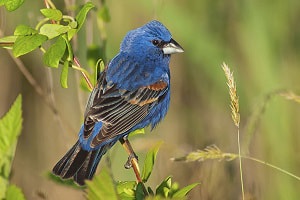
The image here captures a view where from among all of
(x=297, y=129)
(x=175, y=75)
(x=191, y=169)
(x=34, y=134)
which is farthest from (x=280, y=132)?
(x=34, y=134)

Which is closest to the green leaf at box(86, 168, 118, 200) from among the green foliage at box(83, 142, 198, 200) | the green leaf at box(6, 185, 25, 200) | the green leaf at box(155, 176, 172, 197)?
the green foliage at box(83, 142, 198, 200)

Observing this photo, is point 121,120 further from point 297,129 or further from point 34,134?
point 34,134

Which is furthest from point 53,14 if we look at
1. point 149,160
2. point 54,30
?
point 149,160

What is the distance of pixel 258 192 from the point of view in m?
3.79

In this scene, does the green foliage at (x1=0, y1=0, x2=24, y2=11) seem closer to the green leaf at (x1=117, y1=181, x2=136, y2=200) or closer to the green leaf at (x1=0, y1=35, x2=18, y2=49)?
the green leaf at (x1=0, y1=35, x2=18, y2=49)

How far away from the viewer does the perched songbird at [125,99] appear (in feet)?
9.36

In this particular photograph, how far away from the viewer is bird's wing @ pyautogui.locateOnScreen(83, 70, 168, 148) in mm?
2936

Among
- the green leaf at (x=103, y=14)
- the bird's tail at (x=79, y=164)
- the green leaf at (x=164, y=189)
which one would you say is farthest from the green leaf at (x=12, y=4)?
the green leaf at (x=103, y=14)

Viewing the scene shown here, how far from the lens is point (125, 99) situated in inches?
128

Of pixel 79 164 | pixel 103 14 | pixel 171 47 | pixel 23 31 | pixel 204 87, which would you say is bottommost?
pixel 204 87

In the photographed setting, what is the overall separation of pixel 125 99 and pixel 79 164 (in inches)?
23.4

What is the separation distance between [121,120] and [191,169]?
1341 mm

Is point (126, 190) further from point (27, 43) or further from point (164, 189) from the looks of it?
point (27, 43)

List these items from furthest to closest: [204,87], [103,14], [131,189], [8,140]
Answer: [204,87]
[103,14]
[131,189]
[8,140]
